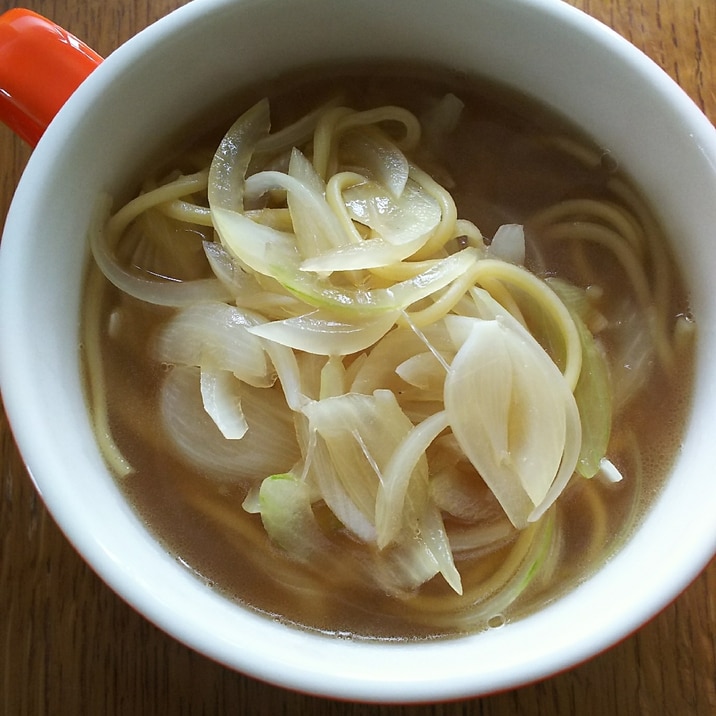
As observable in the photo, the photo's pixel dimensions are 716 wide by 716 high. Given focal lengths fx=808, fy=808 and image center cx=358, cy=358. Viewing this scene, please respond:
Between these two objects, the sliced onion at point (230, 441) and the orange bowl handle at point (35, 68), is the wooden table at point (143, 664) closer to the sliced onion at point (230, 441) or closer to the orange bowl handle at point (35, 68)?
the sliced onion at point (230, 441)

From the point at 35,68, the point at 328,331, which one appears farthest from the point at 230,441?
the point at 35,68

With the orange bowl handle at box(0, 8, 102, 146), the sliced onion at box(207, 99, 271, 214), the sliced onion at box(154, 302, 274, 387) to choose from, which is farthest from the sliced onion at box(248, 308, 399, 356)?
the orange bowl handle at box(0, 8, 102, 146)

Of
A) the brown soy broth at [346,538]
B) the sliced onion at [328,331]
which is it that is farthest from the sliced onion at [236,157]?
the sliced onion at [328,331]

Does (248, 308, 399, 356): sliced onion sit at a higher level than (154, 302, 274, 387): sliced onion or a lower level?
higher

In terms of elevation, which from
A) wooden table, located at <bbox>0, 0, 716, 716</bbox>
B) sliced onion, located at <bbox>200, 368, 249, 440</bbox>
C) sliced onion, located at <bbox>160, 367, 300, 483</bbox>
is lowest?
wooden table, located at <bbox>0, 0, 716, 716</bbox>

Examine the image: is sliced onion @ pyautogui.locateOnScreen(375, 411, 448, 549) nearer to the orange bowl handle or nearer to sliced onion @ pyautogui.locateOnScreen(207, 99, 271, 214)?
sliced onion @ pyautogui.locateOnScreen(207, 99, 271, 214)

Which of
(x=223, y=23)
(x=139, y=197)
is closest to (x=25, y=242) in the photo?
(x=139, y=197)

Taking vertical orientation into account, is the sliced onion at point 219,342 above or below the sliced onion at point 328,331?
below
